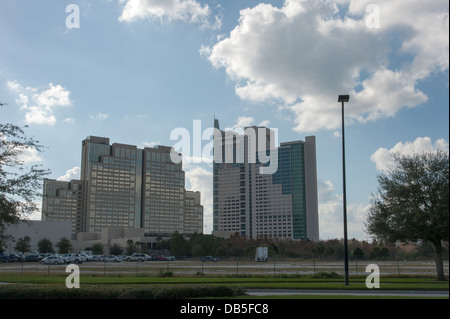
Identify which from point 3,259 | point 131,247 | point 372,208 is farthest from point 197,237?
point 372,208

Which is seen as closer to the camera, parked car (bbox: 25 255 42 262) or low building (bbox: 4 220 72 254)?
parked car (bbox: 25 255 42 262)

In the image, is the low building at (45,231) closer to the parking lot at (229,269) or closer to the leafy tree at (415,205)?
the parking lot at (229,269)

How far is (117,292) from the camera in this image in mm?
16844

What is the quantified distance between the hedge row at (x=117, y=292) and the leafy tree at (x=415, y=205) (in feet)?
54.8

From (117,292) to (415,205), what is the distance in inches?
834

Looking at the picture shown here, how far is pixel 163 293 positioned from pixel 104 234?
159404mm

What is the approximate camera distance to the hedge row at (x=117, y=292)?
16.6m

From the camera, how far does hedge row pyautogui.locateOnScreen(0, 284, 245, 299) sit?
1658 centimetres

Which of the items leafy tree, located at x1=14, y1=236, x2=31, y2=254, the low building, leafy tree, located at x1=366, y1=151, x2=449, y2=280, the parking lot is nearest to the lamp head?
leafy tree, located at x1=366, y1=151, x2=449, y2=280

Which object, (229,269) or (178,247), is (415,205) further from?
(178,247)

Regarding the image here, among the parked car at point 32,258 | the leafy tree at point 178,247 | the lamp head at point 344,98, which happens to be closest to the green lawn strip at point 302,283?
the lamp head at point 344,98

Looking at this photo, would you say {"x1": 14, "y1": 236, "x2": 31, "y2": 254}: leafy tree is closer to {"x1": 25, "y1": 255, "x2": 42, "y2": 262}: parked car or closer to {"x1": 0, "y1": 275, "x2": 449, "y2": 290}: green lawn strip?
{"x1": 25, "y1": 255, "x2": 42, "y2": 262}: parked car

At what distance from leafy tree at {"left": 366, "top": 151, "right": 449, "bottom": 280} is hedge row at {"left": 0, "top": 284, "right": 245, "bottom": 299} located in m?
16.7

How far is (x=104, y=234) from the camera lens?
553 ft
